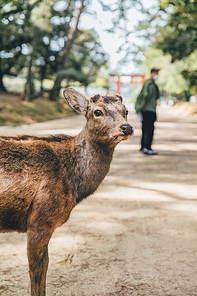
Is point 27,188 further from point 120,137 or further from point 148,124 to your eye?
point 148,124

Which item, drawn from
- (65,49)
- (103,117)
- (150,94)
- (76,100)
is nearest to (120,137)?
(103,117)

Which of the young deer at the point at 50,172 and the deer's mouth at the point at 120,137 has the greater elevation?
the deer's mouth at the point at 120,137

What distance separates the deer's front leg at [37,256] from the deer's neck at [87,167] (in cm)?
52

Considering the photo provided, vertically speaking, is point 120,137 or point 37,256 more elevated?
point 120,137

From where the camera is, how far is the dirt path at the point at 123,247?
11.0ft

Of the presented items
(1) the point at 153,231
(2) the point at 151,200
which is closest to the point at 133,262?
(1) the point at 153,231

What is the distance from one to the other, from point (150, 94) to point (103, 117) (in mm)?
6750

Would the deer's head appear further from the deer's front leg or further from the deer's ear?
the deer's front leg

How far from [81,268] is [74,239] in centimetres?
77

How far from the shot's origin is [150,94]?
31.1 ft

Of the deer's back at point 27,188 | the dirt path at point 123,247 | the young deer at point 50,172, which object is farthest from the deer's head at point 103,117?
the dirt path at point 123,247

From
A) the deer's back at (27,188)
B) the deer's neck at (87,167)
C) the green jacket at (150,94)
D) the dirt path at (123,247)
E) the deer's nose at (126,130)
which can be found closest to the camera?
the deer's back at (27,188)

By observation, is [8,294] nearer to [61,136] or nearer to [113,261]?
[113,261]

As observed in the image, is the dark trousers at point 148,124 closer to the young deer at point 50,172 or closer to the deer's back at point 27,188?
the young deer at point 50,172
